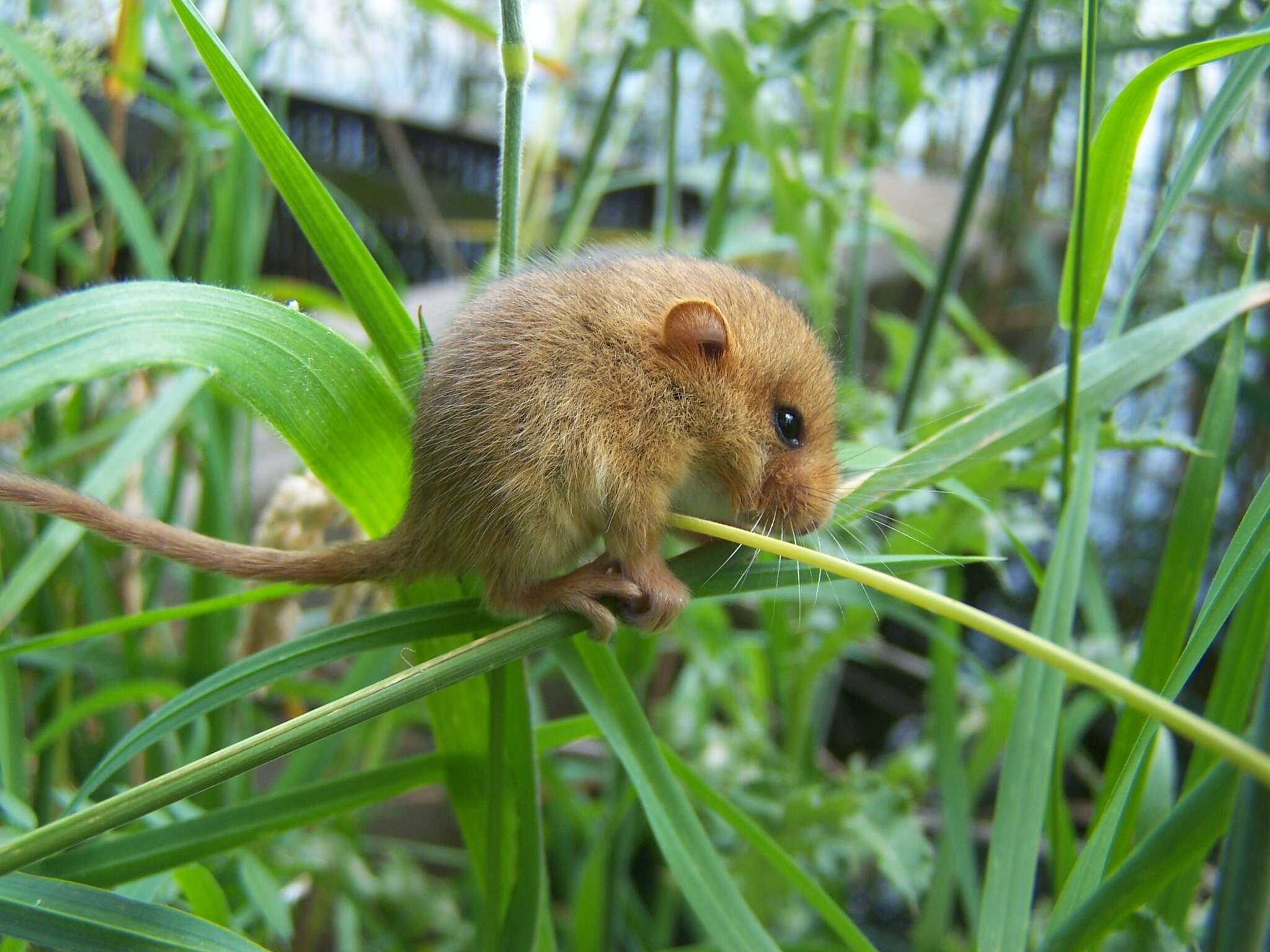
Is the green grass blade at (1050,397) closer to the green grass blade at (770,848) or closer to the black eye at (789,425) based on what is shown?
the black eye at (789,425)

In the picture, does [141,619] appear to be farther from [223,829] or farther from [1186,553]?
[1186,553]

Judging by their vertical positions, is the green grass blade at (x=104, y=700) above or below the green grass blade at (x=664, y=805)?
below

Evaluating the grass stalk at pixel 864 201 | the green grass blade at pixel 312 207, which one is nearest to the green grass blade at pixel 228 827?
the green grass blade at pixel 312 207

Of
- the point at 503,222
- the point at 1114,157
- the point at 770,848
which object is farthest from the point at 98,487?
the point at 1114,157

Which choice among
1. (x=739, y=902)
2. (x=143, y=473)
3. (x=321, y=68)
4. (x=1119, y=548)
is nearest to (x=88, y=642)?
(x=143, y=473)

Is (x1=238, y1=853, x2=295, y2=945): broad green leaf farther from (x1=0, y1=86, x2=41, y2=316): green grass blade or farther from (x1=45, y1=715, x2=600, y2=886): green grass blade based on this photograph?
(x1=0, y1=86, x2=41, y2=316): green grass blade

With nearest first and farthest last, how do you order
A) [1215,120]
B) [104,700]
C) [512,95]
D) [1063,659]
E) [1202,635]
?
1. [1063,659]
2. [1202,635]
3. [512,95]
4. [1215,120]
5. [104,700]

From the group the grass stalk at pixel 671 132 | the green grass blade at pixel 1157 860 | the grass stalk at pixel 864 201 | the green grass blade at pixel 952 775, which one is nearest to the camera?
the green grass blade at pixel 1157 860
